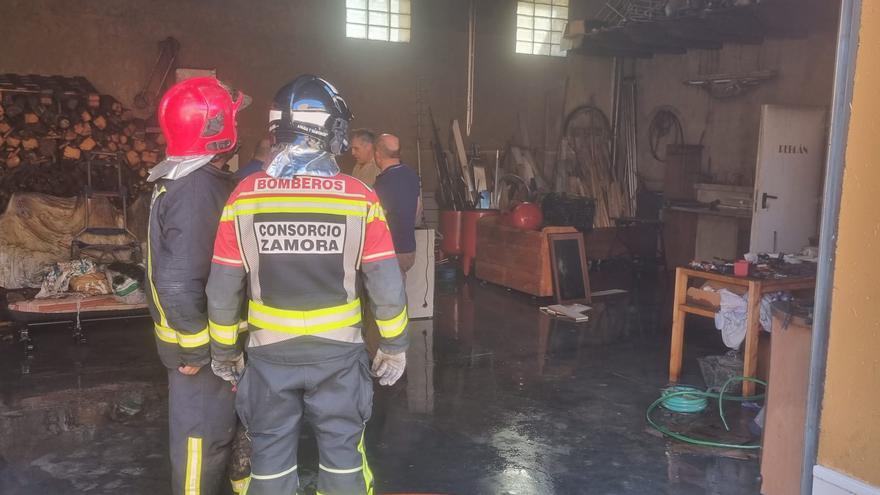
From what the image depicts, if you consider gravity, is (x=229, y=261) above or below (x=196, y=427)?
above

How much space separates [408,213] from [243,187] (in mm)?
2789

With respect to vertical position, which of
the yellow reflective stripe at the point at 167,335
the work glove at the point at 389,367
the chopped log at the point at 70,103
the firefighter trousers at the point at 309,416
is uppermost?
the chopped log at the point at 70,103

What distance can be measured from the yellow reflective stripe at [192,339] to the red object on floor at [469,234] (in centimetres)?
677

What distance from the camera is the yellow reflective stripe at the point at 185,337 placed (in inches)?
112

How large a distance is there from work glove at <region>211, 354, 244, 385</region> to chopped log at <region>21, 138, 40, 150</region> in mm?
6892

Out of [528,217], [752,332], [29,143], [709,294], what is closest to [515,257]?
[528,217]

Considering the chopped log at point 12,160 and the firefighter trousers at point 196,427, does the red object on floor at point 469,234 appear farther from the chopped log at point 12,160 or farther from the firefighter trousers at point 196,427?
the firefighter trousers at point 196,427

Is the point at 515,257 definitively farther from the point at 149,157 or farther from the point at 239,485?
the point at 239,485

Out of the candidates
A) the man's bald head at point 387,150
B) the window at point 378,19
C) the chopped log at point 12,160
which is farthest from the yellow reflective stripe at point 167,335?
the window at point 378,19

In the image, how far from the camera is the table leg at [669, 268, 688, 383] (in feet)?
17.7

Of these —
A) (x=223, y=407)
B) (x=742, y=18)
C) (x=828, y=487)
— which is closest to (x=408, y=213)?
(x=223, y=407)

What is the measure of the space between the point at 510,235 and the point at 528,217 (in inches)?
12.7

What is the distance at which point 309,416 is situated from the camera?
106 inches

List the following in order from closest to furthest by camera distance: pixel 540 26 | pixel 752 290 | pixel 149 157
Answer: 1. pixel 752 290
2. pixel 149 157
3. pixel 540 26
